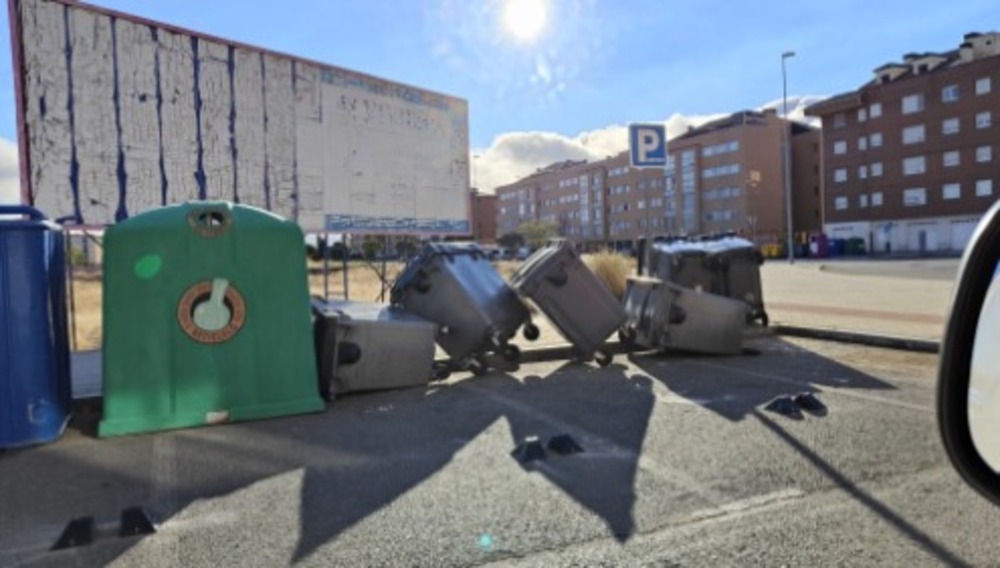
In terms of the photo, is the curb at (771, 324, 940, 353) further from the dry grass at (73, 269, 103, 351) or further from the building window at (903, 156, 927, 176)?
the building window at (903, 156, 927, 176)

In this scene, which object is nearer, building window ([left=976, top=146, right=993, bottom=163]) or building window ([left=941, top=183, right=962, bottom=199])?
building window ([left=976, top=146, right=993, bottom=163])

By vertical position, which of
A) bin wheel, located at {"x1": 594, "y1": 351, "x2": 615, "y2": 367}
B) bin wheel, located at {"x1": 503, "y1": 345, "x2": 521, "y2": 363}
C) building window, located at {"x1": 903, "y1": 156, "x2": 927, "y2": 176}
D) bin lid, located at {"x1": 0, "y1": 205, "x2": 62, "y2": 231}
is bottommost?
bin wheel, located at {"x1": 594, "y1": 351, "x2": 615, "y2": 367}

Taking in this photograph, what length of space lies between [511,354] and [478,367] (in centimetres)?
48

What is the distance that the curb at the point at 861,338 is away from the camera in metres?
8.41

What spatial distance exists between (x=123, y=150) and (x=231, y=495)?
599cm

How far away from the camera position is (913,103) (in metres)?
65.9

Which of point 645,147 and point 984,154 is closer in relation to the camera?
point 645,147

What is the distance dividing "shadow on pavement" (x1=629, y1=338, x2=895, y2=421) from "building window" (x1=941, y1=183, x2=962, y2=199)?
65.4 metres

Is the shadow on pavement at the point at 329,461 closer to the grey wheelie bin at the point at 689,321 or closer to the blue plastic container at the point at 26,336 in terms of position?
the blue plastic container at the point at 26,336

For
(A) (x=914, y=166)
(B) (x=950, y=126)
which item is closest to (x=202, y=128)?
(B) (x=950, y=126)

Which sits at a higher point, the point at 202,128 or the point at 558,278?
the point at 202,128

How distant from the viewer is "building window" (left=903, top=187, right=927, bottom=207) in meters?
65.9

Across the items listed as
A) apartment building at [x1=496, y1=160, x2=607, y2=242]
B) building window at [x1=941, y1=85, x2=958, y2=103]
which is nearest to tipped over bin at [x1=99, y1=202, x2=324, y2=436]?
building window at [x1=941, y1=85, x2=958, y2=103]

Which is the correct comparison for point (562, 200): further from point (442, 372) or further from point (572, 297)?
point (442, 372)
